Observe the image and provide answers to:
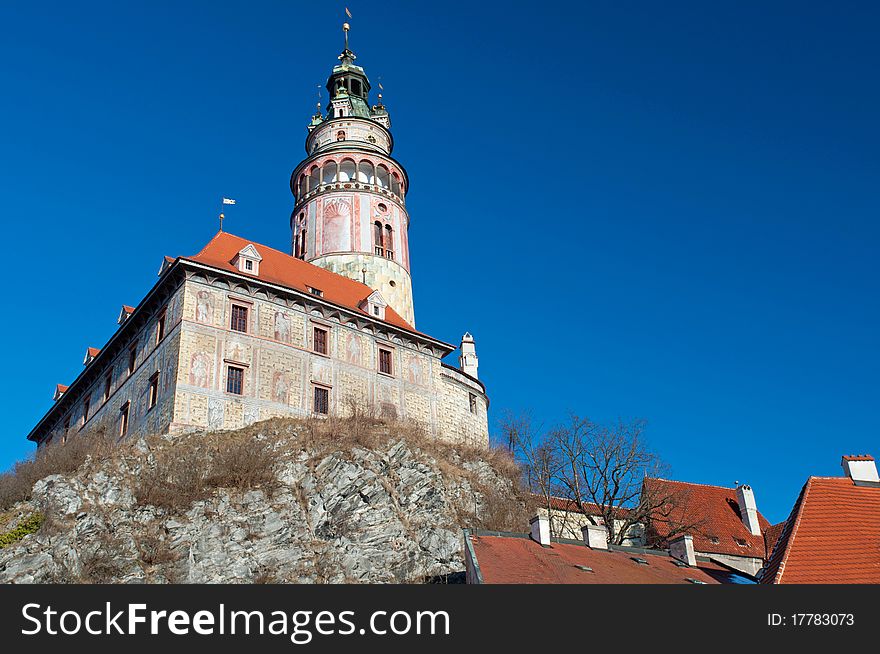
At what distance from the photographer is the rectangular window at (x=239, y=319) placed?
126ft

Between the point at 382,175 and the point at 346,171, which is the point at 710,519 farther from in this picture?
the point at 346,171

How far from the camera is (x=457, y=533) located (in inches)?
1305

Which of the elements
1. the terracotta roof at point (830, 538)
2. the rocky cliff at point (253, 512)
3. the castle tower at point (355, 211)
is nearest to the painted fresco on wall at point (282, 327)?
the rocky cliff at point (253, 512)

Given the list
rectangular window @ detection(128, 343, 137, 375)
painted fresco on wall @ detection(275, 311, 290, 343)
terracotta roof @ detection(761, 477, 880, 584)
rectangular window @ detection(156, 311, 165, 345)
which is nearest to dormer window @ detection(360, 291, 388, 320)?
painted fresco on wall @ detection(275, 311, 290, 343)

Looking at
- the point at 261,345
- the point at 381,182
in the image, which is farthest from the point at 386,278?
→ the point at 261,345

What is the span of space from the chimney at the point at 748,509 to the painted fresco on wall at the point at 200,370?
26689mm

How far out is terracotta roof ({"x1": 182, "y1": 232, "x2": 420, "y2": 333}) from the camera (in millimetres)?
40906

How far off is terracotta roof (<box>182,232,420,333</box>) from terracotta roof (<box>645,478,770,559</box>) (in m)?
15.3

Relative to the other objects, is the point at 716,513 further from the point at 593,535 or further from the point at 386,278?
the point at 386,278

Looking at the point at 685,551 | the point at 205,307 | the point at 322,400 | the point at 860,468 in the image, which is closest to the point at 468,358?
the point at 322,400

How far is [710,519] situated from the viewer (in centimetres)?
4303

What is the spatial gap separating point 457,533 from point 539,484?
11225 millimetres

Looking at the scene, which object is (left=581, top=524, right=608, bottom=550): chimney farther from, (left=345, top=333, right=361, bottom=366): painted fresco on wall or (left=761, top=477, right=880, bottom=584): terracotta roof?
(left=345, top=333, right=361, bottom=366): painted fresco on wall

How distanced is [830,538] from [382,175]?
131 feet
